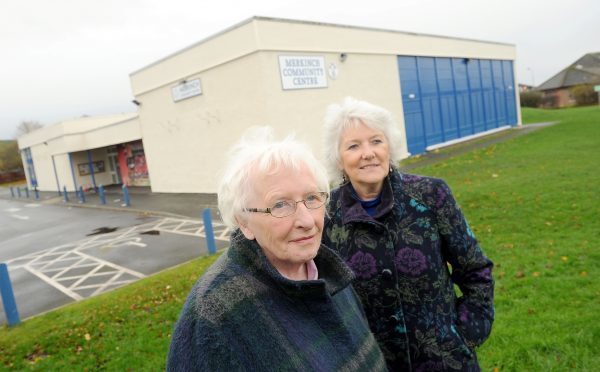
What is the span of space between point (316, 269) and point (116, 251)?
1033cm

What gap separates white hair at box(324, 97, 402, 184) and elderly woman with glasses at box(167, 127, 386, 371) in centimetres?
76

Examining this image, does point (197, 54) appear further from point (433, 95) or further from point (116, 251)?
point (433, 95)

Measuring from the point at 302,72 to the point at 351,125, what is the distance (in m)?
15.0

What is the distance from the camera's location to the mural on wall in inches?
1078

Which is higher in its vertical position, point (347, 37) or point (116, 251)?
point (347, 37)

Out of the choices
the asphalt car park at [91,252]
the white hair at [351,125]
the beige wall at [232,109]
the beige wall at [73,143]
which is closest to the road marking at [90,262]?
the asphalt car park at [91,252]

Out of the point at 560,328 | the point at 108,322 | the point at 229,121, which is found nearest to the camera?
the point at 560,328

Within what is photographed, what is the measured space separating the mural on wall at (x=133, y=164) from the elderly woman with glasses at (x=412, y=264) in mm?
26657

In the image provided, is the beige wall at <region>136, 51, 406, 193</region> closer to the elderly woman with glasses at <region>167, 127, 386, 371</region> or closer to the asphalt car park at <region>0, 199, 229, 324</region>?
the asphalt car park at <region>0, 199, 229, 324</region>

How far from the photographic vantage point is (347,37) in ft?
62.1

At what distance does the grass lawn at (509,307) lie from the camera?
154 inches

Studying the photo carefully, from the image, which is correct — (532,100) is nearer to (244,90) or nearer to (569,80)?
(569,80)

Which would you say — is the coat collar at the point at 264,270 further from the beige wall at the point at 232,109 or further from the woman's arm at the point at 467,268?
the beige wall at the point at 232,109

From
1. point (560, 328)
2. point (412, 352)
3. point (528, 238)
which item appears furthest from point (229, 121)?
point (412, 352)
